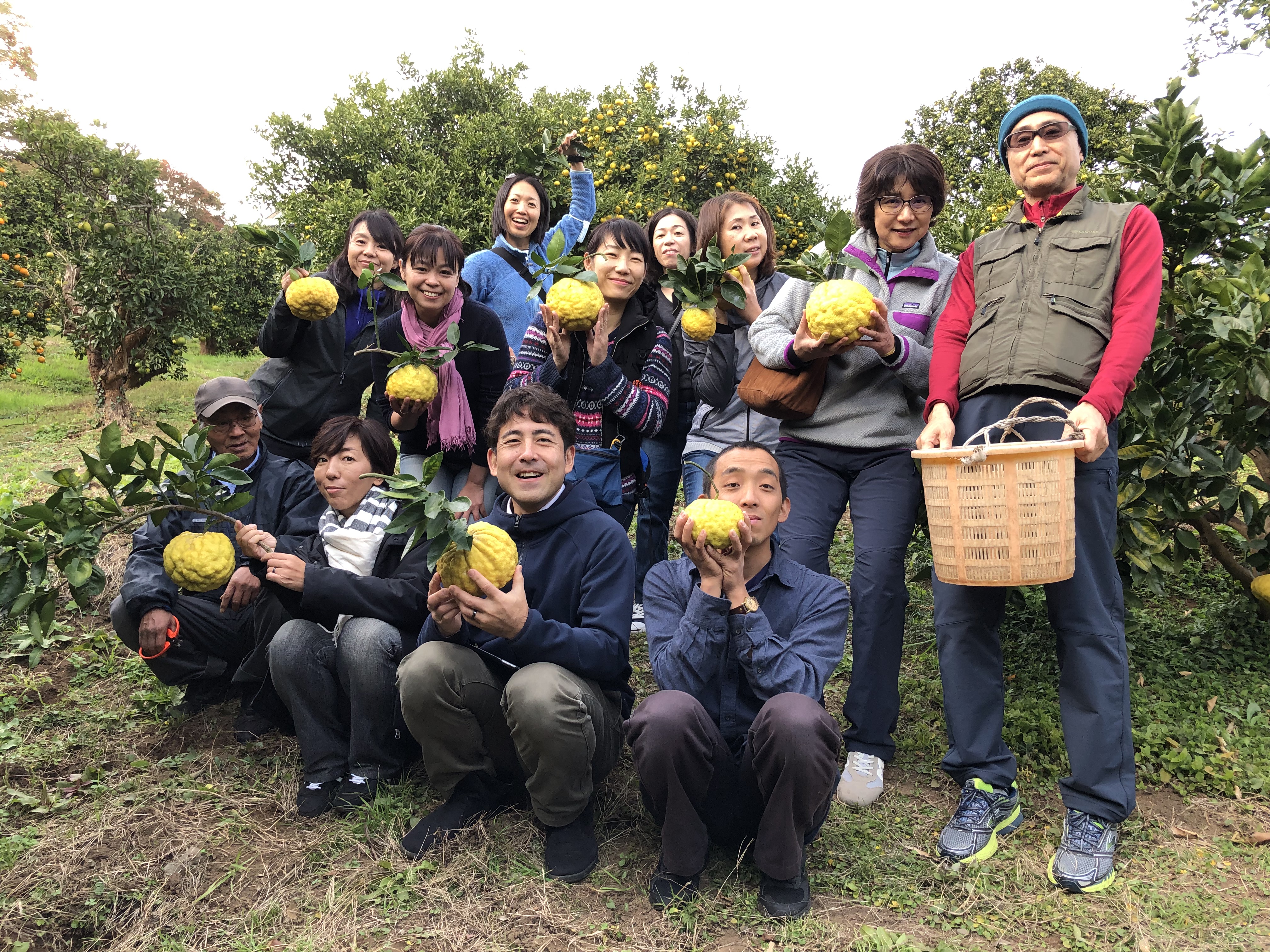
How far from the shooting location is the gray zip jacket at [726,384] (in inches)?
134

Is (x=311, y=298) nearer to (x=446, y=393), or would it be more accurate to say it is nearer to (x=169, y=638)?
(x=446, y=393)

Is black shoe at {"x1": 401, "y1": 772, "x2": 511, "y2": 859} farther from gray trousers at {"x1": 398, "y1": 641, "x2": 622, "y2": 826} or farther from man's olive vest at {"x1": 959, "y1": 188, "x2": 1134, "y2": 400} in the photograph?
man's olive vest at {"x1": 959, "y1": 188, "x2": 1134, "y2": 400}

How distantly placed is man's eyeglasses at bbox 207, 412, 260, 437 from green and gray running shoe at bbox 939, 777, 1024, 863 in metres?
2.86

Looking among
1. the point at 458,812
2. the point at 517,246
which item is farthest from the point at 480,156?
the point at 458,812

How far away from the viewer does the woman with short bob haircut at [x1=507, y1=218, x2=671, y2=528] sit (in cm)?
318

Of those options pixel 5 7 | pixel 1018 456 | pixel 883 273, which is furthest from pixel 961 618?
pixel 5 7

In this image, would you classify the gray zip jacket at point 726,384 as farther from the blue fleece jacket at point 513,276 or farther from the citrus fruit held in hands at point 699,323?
the blue fleece jacket at point 513,276

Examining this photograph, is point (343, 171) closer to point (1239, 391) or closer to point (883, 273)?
point (883, 273)

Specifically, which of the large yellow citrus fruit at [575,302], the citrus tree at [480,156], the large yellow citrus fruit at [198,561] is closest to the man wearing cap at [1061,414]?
the large yellow citrus fruit at [575,302]

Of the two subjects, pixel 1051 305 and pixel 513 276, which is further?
pixel 513 276

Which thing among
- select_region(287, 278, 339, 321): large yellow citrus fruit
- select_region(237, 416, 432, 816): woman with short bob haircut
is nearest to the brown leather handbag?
select_region(237, 416, 432, 816): woman with short bob haircut

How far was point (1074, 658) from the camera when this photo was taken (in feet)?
8.37

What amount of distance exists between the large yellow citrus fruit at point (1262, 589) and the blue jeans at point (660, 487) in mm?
2510

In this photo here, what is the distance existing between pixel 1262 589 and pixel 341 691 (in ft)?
12.3
